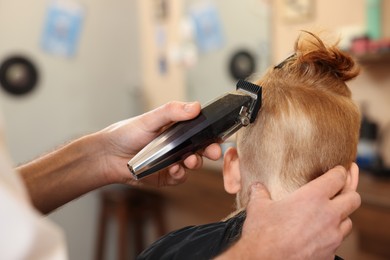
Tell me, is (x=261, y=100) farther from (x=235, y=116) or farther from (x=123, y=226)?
(x=123, y=226)

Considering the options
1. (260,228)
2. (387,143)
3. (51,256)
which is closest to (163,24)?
(387,143)

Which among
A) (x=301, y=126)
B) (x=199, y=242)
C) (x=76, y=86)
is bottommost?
(x=76, y=86)

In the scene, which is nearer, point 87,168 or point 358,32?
point 87,168

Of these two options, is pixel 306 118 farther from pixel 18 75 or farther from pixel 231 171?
pixel 18 75

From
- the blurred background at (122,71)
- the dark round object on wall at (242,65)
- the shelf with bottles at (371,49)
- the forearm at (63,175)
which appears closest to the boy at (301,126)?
the forearm at (63,175)

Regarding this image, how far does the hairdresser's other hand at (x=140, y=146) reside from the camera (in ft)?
3.37

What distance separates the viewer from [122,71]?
370cm

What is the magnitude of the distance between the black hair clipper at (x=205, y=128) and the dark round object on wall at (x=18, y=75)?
8.66 ft

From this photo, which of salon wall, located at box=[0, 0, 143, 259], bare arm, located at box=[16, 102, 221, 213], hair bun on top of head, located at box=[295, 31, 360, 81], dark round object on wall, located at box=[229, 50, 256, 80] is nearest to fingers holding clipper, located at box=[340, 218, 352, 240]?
hair bun on top of head, located at box=[295, 31, 360, 81]

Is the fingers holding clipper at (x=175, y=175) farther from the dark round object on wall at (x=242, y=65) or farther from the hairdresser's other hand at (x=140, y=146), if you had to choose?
the dark round object on wall at (x=242, y=65)

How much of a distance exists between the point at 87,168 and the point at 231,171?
0.38 metres

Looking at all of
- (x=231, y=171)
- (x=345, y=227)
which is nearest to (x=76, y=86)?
(x=231, y=171)

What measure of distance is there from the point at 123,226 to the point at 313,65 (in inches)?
102

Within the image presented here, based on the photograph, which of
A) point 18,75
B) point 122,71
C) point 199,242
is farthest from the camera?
point 122,71
